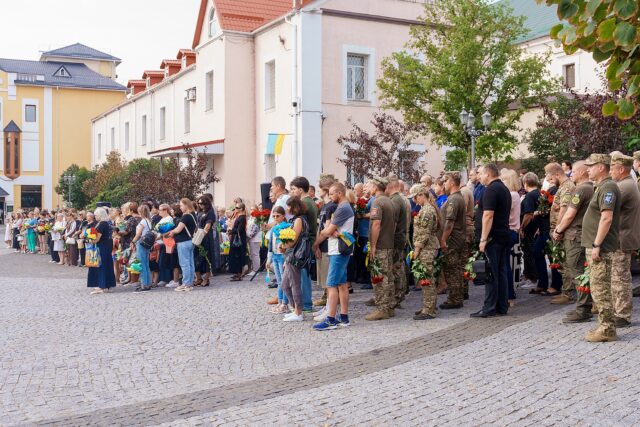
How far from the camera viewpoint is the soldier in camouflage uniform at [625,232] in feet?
28.8

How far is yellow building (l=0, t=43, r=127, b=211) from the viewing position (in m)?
64.0

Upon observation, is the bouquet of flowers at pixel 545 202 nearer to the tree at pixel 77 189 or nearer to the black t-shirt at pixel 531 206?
the black t-shirt at pixel 531 206

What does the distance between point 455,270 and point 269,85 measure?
1844 cm

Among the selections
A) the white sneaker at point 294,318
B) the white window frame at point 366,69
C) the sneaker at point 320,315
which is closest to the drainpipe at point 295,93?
the white window frame at point 366,69

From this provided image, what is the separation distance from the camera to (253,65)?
96.4 ft

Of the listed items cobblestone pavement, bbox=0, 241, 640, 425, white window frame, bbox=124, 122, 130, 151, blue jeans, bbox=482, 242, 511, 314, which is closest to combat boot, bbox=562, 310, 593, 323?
cobblestone pavement, bbox=0, 241, 640, 425

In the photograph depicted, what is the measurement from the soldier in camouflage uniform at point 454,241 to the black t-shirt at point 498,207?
774 mm

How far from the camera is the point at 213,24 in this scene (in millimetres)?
30766

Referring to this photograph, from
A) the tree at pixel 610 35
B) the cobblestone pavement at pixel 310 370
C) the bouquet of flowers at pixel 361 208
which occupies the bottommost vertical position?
the cobblestone pavement at pixel 310 370

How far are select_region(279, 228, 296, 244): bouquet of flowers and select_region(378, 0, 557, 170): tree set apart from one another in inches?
535

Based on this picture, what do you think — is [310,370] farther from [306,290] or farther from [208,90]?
[208,90]

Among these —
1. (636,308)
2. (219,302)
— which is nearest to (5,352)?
(219,302)

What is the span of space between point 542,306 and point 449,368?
4.07m

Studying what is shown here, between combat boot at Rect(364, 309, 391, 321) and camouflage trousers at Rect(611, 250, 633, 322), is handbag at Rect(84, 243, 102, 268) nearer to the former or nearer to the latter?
combat boot at Rect(364, 309, 391, 321)
